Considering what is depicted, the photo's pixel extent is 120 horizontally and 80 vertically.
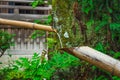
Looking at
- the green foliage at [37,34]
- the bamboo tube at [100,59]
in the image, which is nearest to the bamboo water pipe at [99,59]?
the bamboo tube at [100,59]

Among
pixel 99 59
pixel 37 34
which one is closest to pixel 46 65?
pixel 37 34

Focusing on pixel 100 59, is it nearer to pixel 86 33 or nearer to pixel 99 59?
pixel 99 59

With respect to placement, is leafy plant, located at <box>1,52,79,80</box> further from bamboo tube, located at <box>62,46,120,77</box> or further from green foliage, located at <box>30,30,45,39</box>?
bamboo tube, located at <box>62,46,120,77</box>

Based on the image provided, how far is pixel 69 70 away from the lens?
411 centimetres

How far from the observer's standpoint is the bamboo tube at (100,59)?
2.25m

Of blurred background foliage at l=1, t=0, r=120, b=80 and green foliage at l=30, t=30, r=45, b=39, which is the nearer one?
blurred background foliage at l=1, t=0, r=120, b=80

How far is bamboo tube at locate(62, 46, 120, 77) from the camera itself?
2250mm

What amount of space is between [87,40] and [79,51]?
1.76 meters

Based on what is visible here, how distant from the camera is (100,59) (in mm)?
2303

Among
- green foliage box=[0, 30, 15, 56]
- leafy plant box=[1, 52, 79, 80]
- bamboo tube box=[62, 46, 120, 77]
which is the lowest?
green foliage box=[0, 30, 15, 56]

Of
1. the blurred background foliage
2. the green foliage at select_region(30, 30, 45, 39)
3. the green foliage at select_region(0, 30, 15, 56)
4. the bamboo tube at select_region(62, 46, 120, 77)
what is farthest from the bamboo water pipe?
the green foliage at select_region(0, 30, 15, 56)

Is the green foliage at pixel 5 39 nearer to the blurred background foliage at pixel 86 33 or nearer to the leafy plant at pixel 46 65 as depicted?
the leafy plant at pixel 46 65

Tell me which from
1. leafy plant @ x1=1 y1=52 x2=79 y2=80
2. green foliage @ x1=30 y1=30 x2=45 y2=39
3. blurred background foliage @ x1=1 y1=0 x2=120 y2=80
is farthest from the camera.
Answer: green foliage @ x1=30 y1=30 x2=45 y2=39

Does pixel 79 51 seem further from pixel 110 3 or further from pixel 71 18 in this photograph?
pixel 71 18
